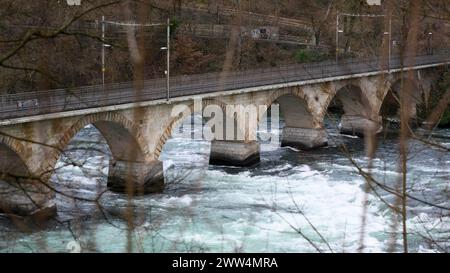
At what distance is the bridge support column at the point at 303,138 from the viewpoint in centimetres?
4197

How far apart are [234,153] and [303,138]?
7.46m

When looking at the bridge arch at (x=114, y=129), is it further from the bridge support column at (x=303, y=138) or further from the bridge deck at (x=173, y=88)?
the bridge support column at (x=303, y=138)

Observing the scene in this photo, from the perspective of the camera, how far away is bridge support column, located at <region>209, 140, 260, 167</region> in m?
36.3

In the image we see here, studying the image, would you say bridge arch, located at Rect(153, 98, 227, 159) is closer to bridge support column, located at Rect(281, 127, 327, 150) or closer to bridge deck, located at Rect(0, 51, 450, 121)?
bridge deck, located at Rect(0, 51, 450, 121)

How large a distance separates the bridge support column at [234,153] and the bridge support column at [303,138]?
5739mm

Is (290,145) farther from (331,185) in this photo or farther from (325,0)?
(325,0)

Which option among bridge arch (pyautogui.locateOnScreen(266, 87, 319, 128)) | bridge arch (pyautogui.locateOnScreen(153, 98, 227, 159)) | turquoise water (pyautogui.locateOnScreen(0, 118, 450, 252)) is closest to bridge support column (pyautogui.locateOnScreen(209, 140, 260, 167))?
turquoise water (pyautogui.locateOnScreen(0, 118, 450, 252))

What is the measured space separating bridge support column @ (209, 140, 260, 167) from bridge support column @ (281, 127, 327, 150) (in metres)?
5.74

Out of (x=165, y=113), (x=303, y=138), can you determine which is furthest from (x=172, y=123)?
(x=303, y=138)

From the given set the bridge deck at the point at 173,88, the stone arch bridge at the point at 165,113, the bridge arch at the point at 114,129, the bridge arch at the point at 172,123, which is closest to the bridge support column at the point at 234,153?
the stone arch bridge at the point at 165,113

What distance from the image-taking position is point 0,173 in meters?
6.43

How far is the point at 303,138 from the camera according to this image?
139 feet

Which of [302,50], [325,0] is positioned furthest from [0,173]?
[325,0]
